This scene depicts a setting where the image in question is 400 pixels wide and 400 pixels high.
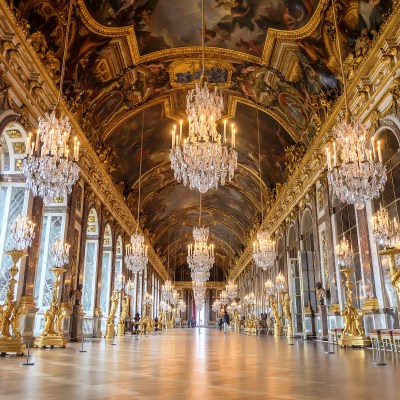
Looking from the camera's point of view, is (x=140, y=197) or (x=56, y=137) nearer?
(x=56, y=137)

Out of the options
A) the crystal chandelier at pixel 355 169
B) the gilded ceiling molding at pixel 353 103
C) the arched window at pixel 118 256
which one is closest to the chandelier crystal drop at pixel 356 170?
the crystal chandelier at pixel 355 169

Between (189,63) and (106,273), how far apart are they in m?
9.88

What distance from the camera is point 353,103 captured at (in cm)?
1046

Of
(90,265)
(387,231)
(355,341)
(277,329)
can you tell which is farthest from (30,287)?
(277,329)

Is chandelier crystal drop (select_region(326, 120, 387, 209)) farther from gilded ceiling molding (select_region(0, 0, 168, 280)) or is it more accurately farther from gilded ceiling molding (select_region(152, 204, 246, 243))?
gilded ceiling molding (select_region(152, 204, 246, 243))

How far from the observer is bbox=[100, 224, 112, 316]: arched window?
17750 millimetres

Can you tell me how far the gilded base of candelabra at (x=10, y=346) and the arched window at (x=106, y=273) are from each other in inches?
422

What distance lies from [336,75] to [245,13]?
10.6ft

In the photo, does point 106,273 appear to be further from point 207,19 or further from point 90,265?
point 207,19

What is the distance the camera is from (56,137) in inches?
281

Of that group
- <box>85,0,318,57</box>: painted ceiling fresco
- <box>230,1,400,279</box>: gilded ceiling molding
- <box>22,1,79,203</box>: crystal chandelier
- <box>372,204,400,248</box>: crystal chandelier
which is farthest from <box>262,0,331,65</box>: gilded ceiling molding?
<box>22,1,79,203</box>: crystal chandelier

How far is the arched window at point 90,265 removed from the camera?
1526cm

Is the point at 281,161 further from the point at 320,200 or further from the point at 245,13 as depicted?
the point at 245,13

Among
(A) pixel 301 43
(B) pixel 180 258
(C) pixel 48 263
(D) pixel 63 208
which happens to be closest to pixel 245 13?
(A) pixel 301 43
